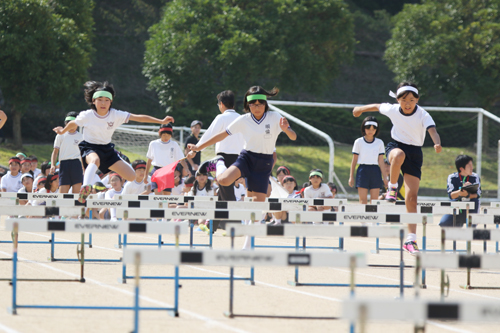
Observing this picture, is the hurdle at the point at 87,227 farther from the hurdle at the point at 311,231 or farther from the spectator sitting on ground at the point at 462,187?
the spectator sitting on ground at the point at 462,187

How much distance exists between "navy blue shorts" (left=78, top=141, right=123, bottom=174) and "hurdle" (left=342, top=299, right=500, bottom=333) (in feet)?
21.5

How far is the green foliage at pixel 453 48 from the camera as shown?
115 feet

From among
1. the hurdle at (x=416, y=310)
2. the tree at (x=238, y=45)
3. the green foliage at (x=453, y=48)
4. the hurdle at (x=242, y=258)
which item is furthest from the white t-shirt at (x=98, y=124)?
the green foliage at (x=453, y=48)

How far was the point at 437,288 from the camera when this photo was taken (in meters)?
6.40

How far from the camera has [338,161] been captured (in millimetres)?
31188

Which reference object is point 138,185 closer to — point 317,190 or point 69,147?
point 69,147

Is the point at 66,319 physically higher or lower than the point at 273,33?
lower

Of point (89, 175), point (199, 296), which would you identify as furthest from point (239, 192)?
point (199, 296)

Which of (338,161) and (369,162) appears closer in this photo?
(369,162)

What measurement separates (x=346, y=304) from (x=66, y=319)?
2.50 m

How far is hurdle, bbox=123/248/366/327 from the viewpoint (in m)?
3.93

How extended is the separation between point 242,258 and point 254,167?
4.22 m

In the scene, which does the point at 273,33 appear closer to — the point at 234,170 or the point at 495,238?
the point at 234,170

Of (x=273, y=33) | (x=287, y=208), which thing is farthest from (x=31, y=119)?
(x=287, y=208)
